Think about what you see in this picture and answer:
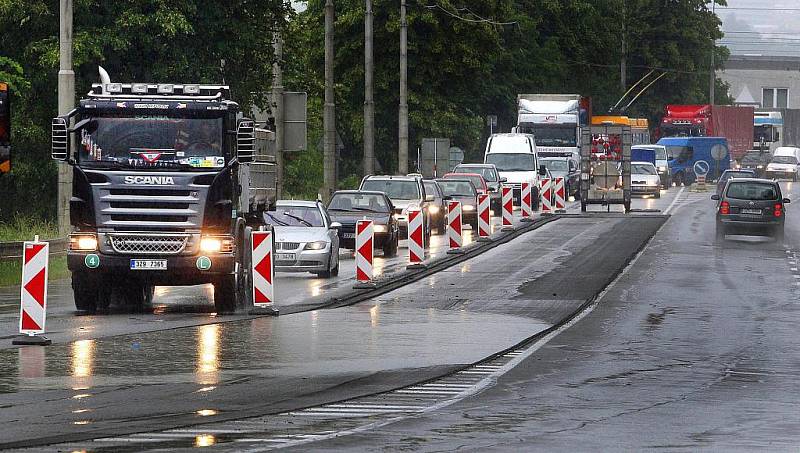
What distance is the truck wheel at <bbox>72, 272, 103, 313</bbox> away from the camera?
22.2 meters

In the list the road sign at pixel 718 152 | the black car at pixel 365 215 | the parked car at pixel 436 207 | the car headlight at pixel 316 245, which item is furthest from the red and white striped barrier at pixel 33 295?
the road sign at pixel 718 152

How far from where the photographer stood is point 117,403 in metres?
13.1

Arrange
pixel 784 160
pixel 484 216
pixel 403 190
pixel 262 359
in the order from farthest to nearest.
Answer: pixel 784 160 < pixel 403 190 < pixel 484 216 < pixel 262 359

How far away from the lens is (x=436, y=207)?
157ft

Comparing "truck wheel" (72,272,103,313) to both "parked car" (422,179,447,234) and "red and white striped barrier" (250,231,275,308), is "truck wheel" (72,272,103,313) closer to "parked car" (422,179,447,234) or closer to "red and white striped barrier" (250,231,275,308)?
"red and white striped barrier" (250,231,275,308)

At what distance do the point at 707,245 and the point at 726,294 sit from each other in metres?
14.5

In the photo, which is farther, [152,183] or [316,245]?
[316,245]

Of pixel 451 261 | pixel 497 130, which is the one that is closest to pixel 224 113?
pixel 451 261

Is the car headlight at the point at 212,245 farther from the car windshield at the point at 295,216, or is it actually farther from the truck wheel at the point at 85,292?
the car windshield at the point at 295,216

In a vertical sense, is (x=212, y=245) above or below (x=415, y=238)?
above

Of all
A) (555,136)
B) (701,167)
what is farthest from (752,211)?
(701,167)

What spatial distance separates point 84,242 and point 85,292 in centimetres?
80

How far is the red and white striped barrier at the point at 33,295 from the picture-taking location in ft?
59.5

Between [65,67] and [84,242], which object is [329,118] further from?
[84,242]
